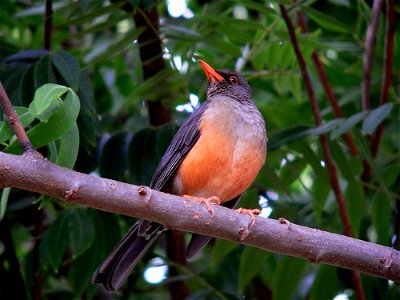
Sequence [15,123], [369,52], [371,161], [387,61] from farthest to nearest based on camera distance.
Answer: [369,52], [387,61], [371,161], [15,123]

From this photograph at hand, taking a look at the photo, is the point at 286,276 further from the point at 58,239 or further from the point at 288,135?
the point at 58,239

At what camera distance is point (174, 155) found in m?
4.78

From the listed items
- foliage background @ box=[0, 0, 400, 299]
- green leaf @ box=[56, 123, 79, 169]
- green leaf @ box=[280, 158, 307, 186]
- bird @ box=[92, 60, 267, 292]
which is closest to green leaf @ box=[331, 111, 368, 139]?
foliage background @ box=[0, 0, 400, 299]

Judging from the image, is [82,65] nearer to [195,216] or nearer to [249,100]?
[249,100]

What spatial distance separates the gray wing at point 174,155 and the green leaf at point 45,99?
1405mm

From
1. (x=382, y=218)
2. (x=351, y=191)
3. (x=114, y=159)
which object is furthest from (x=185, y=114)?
(x=382, y=218)

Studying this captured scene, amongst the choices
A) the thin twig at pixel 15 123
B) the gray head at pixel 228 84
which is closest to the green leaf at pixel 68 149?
the thin twig at pixel 15 123

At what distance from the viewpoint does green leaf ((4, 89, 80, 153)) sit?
334 centimetres

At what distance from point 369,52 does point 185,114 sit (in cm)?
145

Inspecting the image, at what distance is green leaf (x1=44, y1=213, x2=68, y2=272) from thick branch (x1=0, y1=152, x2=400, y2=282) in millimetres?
1592

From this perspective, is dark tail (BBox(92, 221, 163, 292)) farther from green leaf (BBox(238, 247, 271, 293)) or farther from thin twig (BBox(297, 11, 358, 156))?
thin twig (BBox(297, 11, 358, 156))

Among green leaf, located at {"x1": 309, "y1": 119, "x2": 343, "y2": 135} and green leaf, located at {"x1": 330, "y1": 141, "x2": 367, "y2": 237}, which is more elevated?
green leaf, located at {"x1": 309, "y1": 119, "x2": 343, "y2": 135}

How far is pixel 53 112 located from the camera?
3.38m

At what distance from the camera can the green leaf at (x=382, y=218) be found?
4.87 meters
